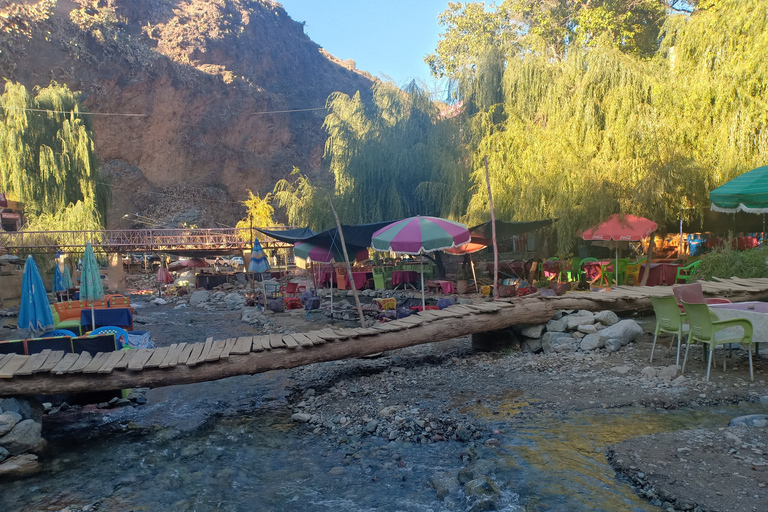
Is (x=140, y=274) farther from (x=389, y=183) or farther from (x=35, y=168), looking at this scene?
(x=389, y=183)

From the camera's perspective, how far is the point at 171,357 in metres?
6.06

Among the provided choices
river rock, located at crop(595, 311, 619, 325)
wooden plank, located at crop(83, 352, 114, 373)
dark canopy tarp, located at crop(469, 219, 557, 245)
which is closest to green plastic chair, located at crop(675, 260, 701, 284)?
dark canopy tarp, located at crop(469, 219, 557, 245)

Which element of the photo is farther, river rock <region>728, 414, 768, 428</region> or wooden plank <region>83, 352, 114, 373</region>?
wooden plank <region>83, 352, 114, 373</region>

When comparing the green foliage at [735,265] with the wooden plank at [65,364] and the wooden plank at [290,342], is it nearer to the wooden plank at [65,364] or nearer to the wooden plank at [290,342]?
the wooden plank at [290,342]

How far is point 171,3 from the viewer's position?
52719 mm

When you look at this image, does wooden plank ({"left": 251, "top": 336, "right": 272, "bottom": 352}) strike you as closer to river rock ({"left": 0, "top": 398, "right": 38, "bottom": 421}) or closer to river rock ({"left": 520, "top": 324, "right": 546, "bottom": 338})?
river rock ({"left": 0, "top": 398, "right": 38, "bottom": 421})

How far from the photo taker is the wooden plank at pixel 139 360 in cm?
568

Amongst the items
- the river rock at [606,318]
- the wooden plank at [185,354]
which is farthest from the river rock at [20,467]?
the river rock at [606,318]

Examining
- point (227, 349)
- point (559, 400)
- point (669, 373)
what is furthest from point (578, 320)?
point (227, 349)

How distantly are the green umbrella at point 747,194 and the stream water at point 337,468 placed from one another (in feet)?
9.98

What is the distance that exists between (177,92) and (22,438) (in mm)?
45348

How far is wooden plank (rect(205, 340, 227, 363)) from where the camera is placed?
5891mm

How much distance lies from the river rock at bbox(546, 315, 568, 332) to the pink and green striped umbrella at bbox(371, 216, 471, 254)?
6.94 ft

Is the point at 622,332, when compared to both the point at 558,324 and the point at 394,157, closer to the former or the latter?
the point at 558,324
